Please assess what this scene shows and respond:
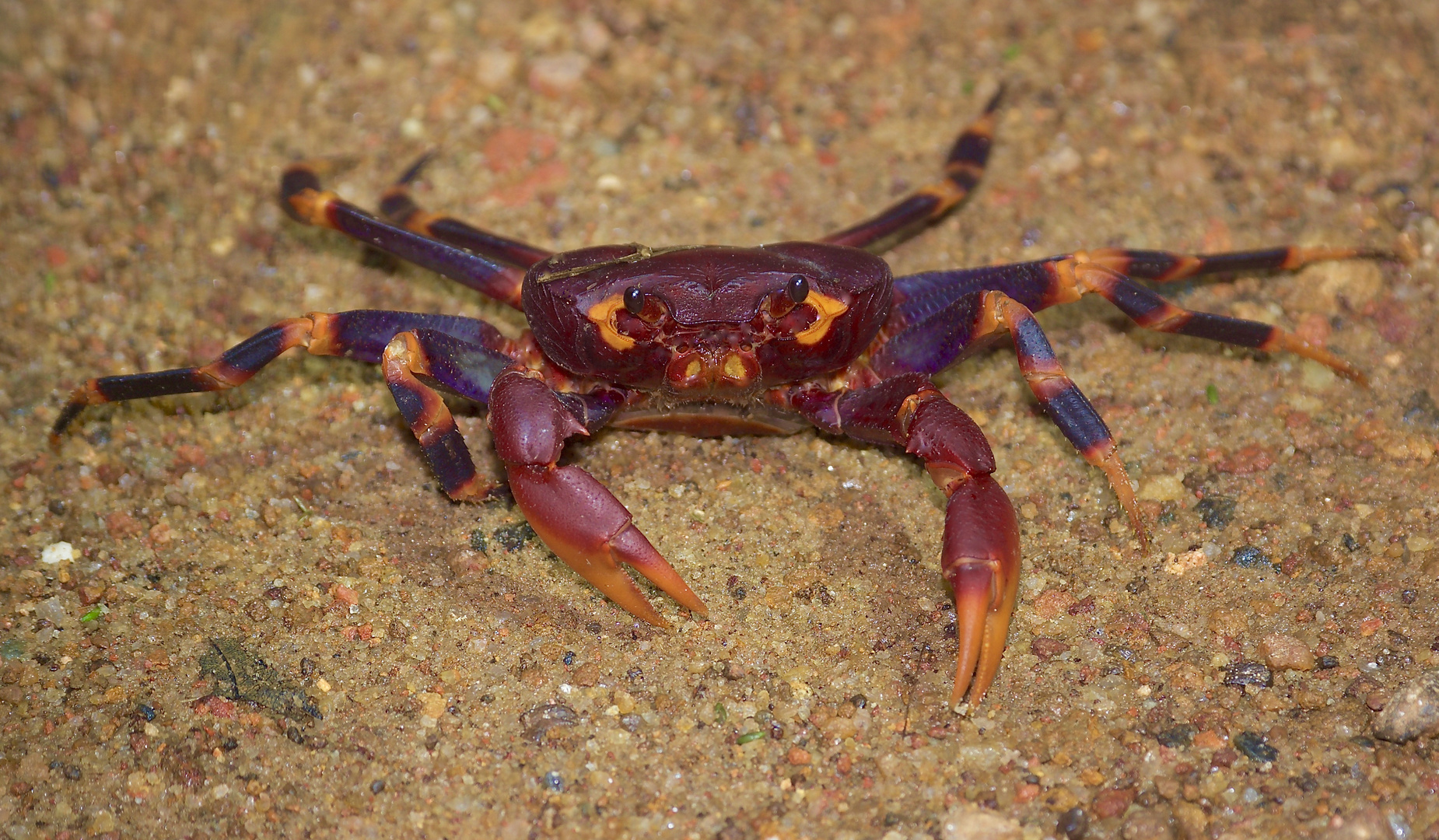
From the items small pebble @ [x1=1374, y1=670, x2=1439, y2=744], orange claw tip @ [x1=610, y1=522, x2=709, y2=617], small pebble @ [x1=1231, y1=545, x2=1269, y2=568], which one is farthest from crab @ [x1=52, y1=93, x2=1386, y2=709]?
small pebble @ [x1=1374, y1=670, x2=1439, y2=744]

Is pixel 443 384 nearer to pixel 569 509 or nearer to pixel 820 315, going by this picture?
pixel 569 509

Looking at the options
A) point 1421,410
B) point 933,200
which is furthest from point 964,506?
point 1421,410

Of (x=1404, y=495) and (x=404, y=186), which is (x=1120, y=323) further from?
(x=404, y=186)

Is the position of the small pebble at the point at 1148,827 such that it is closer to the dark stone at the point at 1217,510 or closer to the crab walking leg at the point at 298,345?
the dark stone at the point at 1217,510

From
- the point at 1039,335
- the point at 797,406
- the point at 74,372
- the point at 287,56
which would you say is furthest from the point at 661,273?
the point at 287,56

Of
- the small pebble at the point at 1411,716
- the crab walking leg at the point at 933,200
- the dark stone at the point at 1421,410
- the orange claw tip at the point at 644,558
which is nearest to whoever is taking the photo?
the small pebble at the point at 1411,716

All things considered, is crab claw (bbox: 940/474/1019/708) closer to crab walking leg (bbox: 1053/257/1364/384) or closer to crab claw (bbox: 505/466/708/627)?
crab claw (bbox: 505/466/708/627)

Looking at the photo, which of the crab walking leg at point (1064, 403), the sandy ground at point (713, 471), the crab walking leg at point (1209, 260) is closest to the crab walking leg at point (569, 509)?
the sandy ground at point (713, 471)
